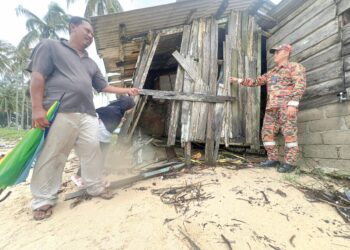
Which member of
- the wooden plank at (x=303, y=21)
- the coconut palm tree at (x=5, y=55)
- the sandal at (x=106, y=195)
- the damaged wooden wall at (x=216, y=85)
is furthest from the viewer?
the coconut palm tree at (x=5, y=55)

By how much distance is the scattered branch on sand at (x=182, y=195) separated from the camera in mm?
2564

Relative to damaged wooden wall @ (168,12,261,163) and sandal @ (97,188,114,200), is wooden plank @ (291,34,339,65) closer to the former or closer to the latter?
damaged wooden wall @ (168,12,261,163)

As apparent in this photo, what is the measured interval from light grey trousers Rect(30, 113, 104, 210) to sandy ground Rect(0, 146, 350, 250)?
23cm

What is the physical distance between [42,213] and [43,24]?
23.0 metres

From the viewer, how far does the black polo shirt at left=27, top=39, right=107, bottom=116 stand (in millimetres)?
2480

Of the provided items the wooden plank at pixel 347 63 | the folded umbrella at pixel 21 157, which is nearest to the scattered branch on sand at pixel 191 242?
the folded umbrella at pixel 21 157

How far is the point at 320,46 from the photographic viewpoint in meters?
3.62

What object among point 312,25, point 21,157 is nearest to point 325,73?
point 312,25

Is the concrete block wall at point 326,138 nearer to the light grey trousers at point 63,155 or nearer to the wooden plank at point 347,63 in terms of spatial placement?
the wooden plank at point 347,63

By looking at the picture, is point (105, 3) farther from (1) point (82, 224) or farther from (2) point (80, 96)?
(1) point (82, 224)

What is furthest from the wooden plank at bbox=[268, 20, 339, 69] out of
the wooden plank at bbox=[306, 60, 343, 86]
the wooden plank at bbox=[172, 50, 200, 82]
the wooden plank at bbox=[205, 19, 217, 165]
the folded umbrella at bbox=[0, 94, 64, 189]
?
the folded umbrella at bbox=[0, 94, 64, 189]

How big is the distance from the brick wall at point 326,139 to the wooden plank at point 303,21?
1463mm

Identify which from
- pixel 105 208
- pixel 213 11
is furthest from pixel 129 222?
pixel 213 11

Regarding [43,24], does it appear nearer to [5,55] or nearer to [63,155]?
[5,55]
